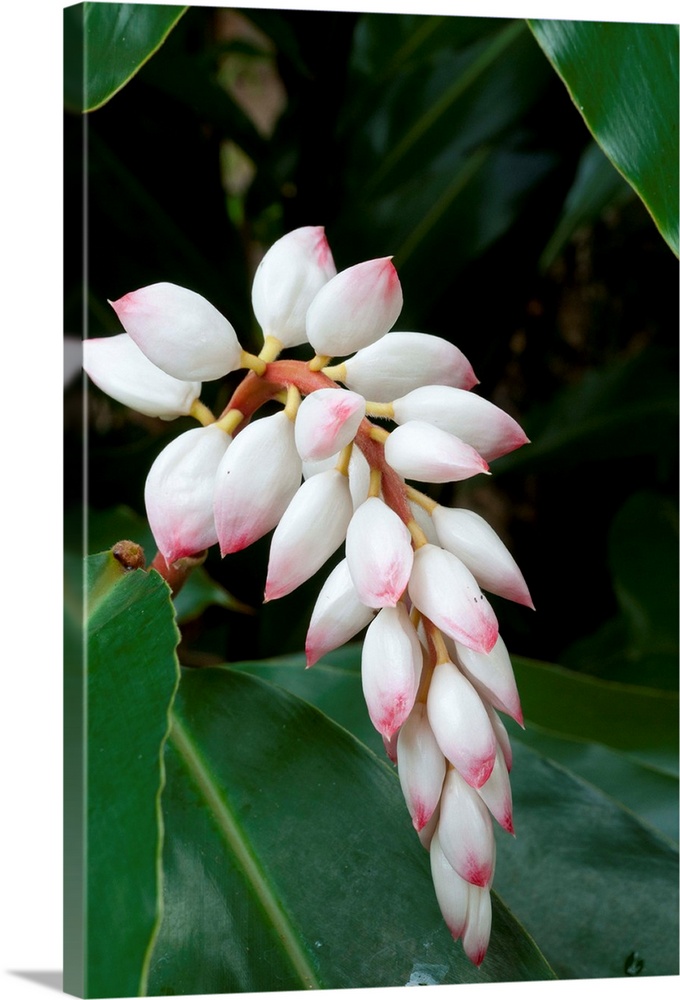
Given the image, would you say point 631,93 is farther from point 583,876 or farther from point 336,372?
point 583,876

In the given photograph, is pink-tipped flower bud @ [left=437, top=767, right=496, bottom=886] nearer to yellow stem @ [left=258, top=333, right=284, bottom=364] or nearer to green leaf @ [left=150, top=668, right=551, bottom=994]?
green leaf @ [left=150, top=668, right=551, bottom=994]

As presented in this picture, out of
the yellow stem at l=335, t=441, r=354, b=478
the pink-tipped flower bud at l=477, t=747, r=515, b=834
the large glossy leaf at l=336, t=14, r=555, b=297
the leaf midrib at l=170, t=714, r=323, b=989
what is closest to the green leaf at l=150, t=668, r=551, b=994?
the leaf midrib at l=170, t=714, r=323, b=989

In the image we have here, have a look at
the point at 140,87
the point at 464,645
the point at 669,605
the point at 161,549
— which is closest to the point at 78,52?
the point at 140,87

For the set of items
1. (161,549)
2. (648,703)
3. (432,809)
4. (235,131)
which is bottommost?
(648,703)

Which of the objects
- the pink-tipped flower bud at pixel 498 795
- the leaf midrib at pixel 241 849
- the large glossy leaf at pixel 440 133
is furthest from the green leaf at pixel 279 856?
the large glossy leaf at pixel 440 133

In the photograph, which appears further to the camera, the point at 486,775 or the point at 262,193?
the point at 262,193

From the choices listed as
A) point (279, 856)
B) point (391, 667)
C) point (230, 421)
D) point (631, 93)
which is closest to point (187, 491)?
point (230, 421)

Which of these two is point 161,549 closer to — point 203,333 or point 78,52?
point 203,333
